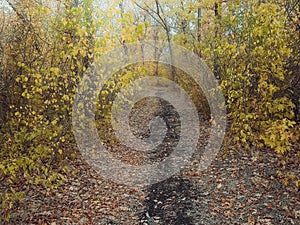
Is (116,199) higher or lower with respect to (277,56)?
lower

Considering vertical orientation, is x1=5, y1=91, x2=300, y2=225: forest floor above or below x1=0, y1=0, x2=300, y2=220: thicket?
below

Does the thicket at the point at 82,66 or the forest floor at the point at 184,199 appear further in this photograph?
the thicket at the point at 82,66

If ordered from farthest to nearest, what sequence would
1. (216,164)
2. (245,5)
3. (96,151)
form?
(96,151) < (216,164) < (245,5)

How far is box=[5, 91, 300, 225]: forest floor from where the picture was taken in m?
5.54

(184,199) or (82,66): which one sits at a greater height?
(82,66)

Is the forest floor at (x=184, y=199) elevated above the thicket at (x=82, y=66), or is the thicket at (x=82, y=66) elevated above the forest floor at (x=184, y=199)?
the thicket at (x=82, y=66)

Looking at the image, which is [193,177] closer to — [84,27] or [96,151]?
[96,151]

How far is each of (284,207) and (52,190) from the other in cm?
461

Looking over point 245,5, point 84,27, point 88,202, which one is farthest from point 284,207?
point 84,27

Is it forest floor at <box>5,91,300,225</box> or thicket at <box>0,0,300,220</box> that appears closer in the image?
forest floor at <box>5,91,300,225</box>

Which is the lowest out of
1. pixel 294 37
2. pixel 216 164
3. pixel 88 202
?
pixel 88 202

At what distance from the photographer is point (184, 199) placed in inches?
249

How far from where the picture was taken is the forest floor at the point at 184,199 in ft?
18.2

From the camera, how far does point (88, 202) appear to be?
6.32 metres
